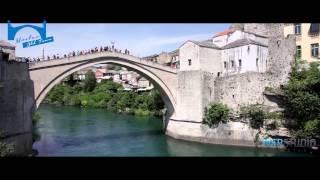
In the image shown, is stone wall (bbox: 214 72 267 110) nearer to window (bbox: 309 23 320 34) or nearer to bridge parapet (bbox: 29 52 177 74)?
bridge parapet (bbox: 29 52 177 74)

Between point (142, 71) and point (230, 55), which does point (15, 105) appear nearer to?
point (142, 71)

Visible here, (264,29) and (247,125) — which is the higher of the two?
(264,29)

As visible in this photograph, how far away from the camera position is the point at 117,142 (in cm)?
1466

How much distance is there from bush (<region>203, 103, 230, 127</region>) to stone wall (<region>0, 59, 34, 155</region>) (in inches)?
230

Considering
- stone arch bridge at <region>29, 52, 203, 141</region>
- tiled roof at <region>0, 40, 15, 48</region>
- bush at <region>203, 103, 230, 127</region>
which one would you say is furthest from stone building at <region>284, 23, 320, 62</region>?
tiled roof at <region>0, 40, 15, 48</region>

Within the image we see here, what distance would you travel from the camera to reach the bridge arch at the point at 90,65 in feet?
42.3

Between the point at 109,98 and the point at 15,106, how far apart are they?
18994mm

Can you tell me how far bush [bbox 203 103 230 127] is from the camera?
13905 mm

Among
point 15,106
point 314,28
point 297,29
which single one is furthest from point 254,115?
point 15,106

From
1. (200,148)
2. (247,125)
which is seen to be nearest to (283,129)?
(247,125)
